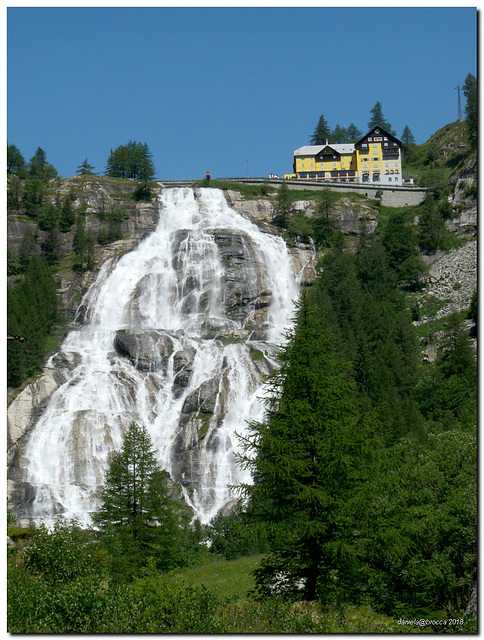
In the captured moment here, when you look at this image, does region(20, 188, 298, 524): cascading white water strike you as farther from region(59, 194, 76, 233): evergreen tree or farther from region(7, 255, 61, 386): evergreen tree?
region(59, 194, 76, 233): evergreen tree

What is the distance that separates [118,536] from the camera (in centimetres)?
3638

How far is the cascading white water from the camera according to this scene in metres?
60.7

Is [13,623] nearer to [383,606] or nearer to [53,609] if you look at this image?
[53,609]

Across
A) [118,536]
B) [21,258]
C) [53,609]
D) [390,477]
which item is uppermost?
[21,258]

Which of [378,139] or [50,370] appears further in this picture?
[378,139]

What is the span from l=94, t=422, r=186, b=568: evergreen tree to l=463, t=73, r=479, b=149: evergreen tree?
91.4 m

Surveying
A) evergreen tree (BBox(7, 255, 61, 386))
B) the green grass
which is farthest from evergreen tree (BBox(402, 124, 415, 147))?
the green grass

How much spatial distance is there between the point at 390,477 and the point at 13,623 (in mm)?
10934

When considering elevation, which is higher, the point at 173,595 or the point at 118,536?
the point at 173,595

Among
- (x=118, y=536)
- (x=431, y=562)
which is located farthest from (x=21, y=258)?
(x=431, y=562)

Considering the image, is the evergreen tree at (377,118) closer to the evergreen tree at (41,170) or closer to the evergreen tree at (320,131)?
the evergreen tree at (320,131)

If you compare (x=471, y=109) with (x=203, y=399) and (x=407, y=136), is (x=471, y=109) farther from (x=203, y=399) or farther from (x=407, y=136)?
(x=203, y=399)

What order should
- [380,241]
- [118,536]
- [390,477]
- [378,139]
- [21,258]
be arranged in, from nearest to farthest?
[390,477], [118,536], [21,258], [380,241], [378,139]

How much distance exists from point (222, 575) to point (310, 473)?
16354 mm
